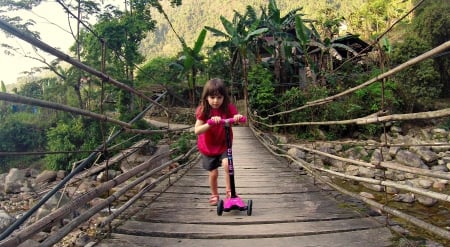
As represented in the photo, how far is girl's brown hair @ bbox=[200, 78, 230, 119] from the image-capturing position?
236cm

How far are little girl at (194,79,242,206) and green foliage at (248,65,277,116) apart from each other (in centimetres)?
984

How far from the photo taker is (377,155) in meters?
9.74

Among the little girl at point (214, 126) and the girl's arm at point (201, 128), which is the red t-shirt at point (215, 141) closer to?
the little girl at point (214, 126)

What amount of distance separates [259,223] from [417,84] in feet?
45.7

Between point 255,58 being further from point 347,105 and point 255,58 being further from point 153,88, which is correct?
point 153,88

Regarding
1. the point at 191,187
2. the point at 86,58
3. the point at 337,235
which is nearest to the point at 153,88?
the point at 86,58

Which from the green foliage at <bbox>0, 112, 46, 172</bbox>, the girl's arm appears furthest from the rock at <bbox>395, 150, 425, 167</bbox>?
the green foliage at <bbox>0, 112, 46, 172</bbox>

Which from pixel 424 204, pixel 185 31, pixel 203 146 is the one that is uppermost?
pixel 185 31

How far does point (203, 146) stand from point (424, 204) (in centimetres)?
493

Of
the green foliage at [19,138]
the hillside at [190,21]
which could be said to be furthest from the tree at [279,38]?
the hillside at [190,21]

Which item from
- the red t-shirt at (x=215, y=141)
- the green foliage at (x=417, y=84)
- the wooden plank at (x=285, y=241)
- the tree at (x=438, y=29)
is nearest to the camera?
the wooden plank at (x=285, y=241)

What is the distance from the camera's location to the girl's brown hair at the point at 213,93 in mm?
2359

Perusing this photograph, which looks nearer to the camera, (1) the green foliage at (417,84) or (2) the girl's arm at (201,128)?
(2) the girl's arm at (201,128)

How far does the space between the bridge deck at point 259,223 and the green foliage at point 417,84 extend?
1214 centimetres
